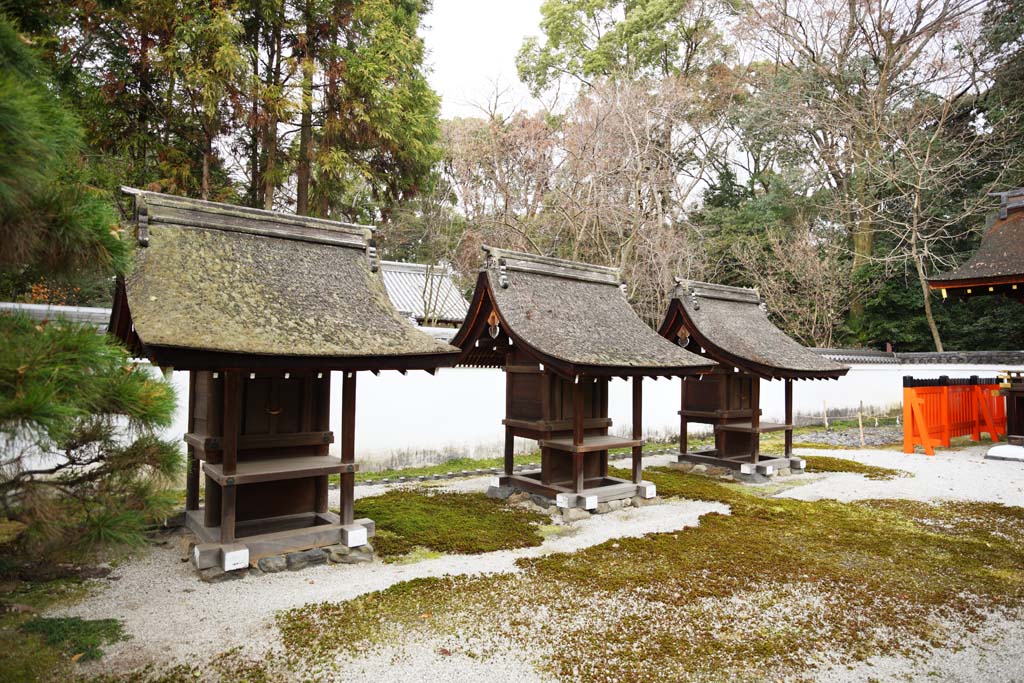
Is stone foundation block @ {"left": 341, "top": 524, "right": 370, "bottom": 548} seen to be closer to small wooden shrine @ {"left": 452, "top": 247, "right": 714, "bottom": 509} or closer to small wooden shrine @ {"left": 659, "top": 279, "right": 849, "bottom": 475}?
small wooden shrine @ {"left": 452, "top": 247, "right": 714, "bottom": 509}

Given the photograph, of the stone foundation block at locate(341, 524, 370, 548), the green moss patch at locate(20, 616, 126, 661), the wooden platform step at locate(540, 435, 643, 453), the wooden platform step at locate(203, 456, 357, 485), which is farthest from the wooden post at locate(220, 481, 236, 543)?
the wooden platform step at locate(540, 435, 643, 453)

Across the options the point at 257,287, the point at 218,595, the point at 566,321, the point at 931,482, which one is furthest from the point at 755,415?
the point at 218,595

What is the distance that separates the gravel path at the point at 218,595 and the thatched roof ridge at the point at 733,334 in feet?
13.9

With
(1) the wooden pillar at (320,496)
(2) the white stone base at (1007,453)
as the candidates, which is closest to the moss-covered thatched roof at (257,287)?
(1) the wooden pillar at (320,496)

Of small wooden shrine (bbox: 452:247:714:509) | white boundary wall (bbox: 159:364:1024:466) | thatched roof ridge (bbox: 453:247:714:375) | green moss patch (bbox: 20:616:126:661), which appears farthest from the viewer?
white boundary wall (bbox: 159:364:1024:466)

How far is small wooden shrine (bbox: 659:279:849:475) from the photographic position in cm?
1041

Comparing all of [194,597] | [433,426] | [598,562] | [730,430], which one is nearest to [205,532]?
[194,597]

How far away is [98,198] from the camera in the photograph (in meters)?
3.17

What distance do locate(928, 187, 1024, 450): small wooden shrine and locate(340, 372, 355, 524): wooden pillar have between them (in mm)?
12802

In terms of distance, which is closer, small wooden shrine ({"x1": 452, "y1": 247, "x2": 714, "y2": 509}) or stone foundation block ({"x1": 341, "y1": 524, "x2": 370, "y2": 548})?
stone foundation block ({"x1": 341, "y1": 524, "x2": 370, "y2": 548})

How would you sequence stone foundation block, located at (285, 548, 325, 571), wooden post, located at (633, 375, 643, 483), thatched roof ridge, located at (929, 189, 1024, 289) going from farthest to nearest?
thatched roof ridge, located at (929, 189, 1024, 289) → wooden post, located at (633, 375, 643, 483) → stone foundation block, located at (285, 548, 325, 571)

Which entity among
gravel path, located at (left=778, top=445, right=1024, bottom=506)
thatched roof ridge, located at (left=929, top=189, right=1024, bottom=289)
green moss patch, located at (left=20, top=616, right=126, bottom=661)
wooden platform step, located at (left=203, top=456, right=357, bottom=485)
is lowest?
green moss patch, located at (left=20, top=616, right=126, bottom=661)

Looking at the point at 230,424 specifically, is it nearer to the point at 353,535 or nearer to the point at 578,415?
the point at 353,535

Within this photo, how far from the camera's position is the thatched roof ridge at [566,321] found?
7.87m
